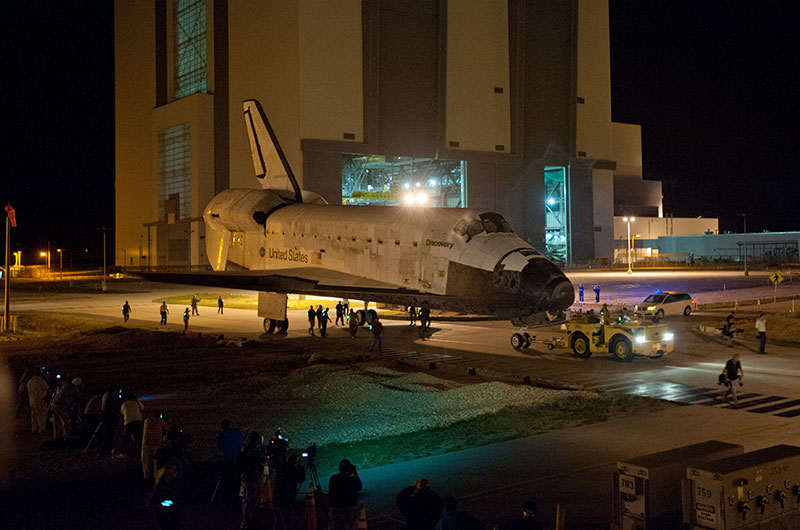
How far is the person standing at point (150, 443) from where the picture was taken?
11.4 meters

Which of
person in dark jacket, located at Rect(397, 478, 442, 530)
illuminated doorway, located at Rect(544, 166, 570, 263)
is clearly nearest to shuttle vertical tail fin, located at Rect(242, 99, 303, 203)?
person in dark jacket, located at Rect(397, 478, 442, 530)

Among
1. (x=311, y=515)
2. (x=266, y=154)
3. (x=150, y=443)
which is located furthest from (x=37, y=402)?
(x=266, y=154)

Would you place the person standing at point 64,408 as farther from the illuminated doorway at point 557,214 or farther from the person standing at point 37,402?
the illuminated doorway at point 557,214

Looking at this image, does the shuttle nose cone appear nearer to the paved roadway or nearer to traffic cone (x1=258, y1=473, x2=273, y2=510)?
the paved roadway

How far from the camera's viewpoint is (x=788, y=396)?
17672 millimetres

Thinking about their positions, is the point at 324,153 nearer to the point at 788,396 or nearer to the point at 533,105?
the point at 533,105

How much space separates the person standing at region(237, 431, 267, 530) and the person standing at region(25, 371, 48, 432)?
7.12 m

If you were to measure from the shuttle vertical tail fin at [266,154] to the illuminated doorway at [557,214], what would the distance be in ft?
192

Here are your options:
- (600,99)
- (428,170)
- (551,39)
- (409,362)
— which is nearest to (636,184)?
(600,99)

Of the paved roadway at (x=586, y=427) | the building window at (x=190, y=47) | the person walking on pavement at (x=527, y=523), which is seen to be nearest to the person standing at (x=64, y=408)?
the paved roadway at (x=586, y=427)

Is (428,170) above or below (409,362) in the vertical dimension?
above

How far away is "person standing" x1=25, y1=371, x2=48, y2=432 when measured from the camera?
14.7 m

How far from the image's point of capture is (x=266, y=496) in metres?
9.26

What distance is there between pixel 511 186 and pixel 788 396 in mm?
62586
